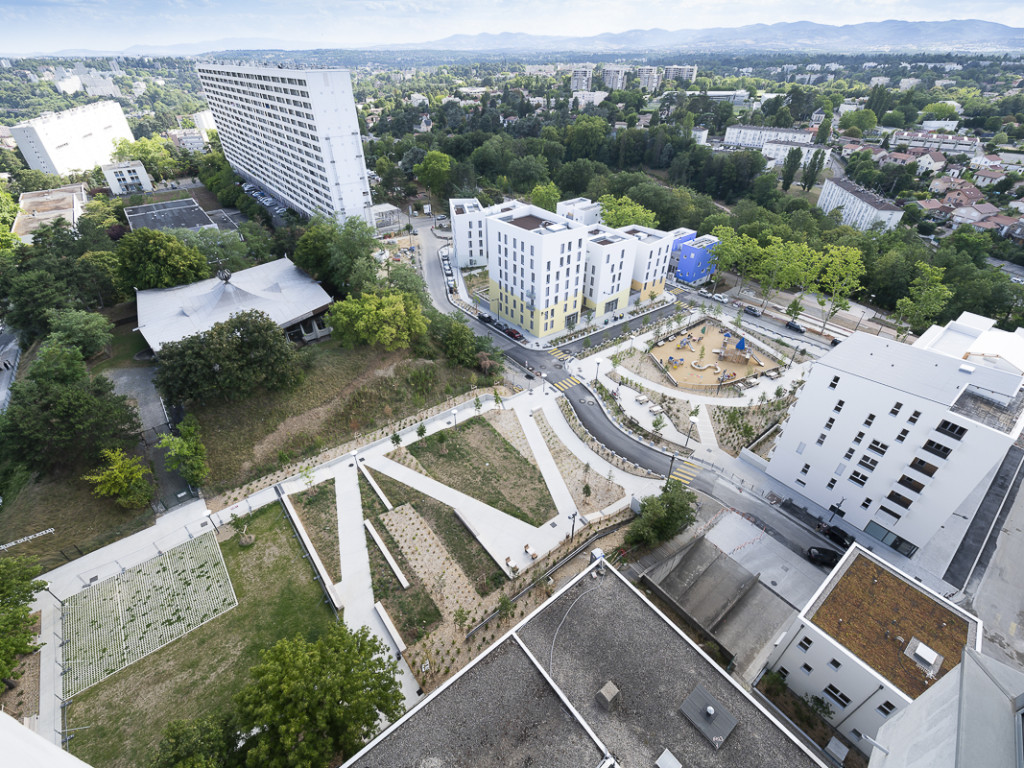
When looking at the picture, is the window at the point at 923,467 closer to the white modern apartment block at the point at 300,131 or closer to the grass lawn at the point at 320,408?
the grass lawn at the point at 320,408

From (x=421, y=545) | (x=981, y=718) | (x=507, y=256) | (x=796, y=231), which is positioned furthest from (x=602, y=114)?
(x=981, y=718)

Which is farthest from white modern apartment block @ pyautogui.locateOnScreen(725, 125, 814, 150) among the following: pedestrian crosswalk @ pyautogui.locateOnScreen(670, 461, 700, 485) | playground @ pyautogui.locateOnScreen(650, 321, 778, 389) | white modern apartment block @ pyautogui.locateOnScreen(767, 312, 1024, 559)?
pedestrian crosswalk @ pyautogui.locateOnScreen(670, 461, 700, 485)

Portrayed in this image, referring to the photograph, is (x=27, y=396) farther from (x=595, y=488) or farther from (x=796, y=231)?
(x=796, y=231)

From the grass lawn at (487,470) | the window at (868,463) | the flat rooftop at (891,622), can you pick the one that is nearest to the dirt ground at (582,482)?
the grass lawn at (487,470)

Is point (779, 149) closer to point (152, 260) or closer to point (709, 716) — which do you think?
point (152, 260)

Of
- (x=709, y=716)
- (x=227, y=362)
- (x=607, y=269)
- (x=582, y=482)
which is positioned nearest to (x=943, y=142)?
(x=607, y=269)

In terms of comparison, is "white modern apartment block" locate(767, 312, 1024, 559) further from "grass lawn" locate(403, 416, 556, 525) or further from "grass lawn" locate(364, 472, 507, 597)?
"grass lawn" locate(364, 472, 507, 597)
